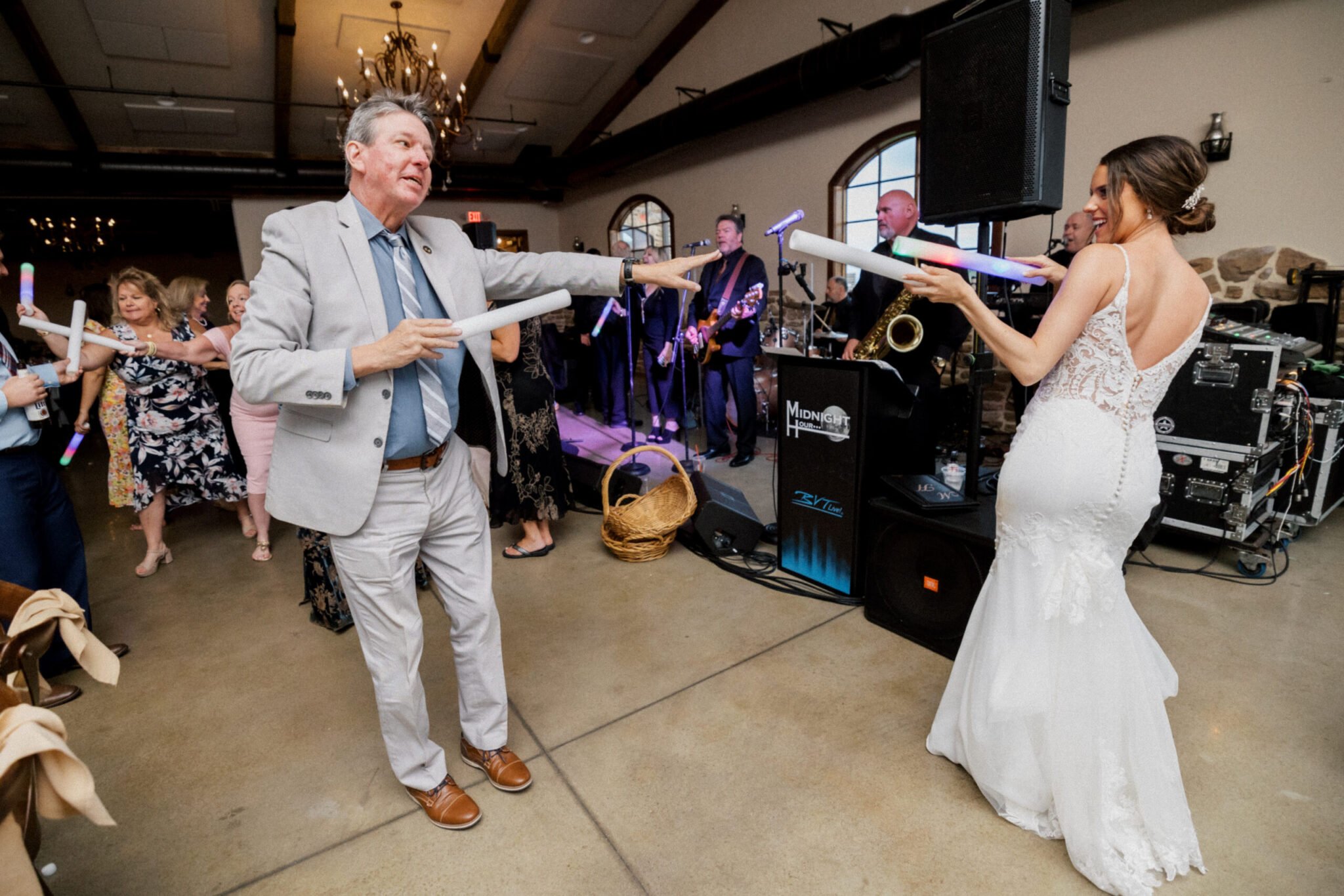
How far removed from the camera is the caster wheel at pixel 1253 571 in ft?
9.73

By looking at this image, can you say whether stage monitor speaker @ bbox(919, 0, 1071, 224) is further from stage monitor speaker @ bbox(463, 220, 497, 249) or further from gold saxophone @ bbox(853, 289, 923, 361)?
stage monitor speaker @ bbox(463, 220, 497, 249)

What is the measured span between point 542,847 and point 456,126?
6316 millimetres

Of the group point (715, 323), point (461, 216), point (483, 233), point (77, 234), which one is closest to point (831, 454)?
point (483, 233)

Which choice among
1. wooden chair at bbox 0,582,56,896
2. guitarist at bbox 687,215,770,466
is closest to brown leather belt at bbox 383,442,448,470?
wooden chair at bbox 0,582,56,896

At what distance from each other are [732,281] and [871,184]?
7.75 ft

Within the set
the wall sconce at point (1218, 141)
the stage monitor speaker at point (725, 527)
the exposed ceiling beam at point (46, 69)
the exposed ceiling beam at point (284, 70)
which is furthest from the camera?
the exposed ceiling beam at point (284, 70)

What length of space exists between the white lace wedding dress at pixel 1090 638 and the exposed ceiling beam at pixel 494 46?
7.56 metres

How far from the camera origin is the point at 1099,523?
161cm

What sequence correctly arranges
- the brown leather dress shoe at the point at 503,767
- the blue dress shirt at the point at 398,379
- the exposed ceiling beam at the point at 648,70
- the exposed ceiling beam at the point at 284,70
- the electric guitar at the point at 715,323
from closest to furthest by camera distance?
the blue dress shirt at the point at 398,379 → the brown leather dress shoe at the point at 503,767 → the electric guitar at the point at 715,323 → the exposed ceiling beam at the point at 284,70 → the exposed ceiling beam at the point at 648,70

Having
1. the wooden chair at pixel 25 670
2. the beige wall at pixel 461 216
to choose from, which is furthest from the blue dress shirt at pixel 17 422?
the beige wall at pixel 461 216

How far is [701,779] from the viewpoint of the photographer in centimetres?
193

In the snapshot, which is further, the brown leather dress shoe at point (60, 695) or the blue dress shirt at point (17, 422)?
the brown leather dress shoe at point (60, 695)

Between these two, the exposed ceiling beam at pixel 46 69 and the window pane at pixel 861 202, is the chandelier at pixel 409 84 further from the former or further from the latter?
the window pane at pixel 861 202

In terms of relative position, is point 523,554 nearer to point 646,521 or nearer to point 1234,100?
point 646,521
